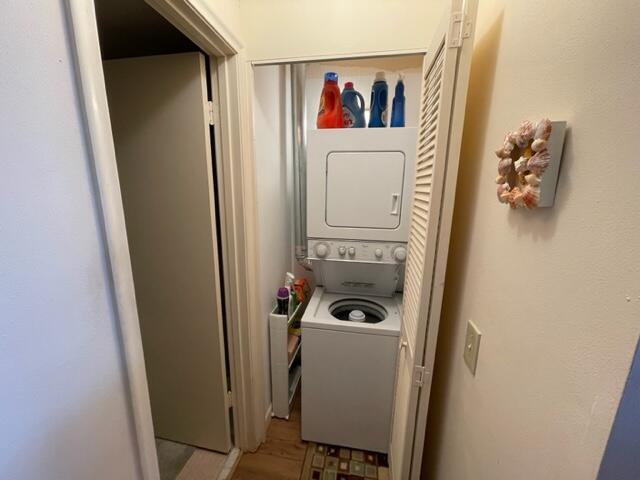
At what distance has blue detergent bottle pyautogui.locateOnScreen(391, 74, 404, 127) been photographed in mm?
1658

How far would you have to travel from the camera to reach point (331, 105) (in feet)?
5.60

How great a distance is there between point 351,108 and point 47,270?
5.48ft

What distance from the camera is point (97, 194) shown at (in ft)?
2.08

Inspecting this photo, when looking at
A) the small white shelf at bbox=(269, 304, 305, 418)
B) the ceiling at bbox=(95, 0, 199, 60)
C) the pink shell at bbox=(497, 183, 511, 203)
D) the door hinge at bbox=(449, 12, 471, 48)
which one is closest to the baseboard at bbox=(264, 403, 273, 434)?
the small white shelf at bbox=(269, 304, 305, 418)

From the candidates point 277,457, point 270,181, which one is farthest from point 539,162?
point 277,457

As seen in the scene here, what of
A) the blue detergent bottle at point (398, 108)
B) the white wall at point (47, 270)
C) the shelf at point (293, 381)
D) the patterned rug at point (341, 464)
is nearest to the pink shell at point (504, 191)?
the white wall at point (47, 270)

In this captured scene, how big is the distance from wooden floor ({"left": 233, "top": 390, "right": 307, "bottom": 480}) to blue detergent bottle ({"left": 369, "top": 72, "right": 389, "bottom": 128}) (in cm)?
207

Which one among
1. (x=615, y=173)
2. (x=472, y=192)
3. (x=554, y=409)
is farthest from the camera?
(x=472, y=192)

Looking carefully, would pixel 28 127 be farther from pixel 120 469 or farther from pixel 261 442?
pixel 261 442

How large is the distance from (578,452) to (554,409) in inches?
2.7

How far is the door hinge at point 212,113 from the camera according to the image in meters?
1.29

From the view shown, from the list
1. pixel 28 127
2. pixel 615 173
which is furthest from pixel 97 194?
pixel 615 173

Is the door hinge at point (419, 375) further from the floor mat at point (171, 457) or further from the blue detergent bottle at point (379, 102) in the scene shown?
the floor mat at point (171, 457)

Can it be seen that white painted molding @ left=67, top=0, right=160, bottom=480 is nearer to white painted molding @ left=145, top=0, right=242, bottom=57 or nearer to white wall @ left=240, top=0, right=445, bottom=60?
white painted molding @ left=145, top=0, right=242, bottom=57
